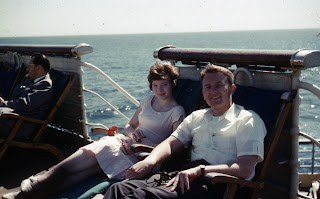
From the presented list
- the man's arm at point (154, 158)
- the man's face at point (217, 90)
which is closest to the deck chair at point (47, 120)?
the man's arm at point (154, 158)

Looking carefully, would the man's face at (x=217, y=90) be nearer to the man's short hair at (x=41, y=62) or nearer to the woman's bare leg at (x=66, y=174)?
the woman's bare leg at (x=66, y=174)

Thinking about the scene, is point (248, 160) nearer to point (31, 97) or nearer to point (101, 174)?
point (101, 174)

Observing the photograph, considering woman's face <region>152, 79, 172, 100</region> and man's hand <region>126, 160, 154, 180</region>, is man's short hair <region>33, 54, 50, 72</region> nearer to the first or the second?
woman's face <region>152, 79, 172, 100</region>

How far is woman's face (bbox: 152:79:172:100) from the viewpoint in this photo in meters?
3.12

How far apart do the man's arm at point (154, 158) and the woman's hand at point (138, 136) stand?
43 centimetres

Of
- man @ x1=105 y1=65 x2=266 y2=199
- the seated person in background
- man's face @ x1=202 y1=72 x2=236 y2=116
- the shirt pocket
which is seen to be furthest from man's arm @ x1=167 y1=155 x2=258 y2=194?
the seated person in background

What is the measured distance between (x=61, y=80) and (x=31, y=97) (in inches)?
16.7

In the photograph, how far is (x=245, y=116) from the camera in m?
2.40

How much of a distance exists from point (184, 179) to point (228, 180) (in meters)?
0.27

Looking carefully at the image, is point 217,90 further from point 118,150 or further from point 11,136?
point 11,136

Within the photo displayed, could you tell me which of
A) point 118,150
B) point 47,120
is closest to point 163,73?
point 118,150

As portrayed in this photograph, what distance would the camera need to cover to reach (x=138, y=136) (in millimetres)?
3139

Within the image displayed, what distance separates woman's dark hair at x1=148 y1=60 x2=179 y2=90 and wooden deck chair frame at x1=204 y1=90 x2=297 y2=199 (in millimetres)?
1009

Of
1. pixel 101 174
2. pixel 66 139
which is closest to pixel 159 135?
pixel 101 174
